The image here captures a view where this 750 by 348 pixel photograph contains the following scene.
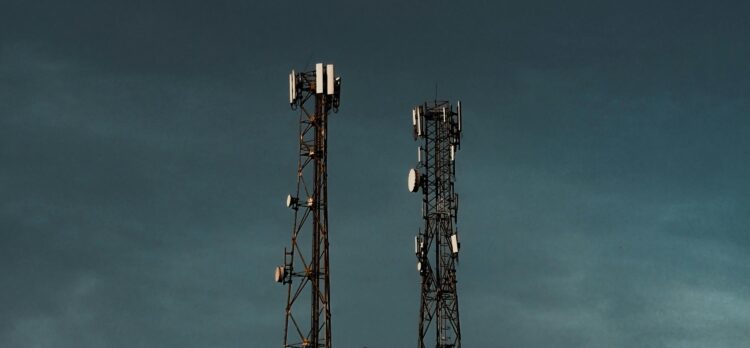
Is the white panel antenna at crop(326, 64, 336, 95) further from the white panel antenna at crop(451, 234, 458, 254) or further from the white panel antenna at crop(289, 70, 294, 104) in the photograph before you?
the white panel antenna at crop(451, 234, 458, 254)

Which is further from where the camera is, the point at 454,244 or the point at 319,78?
the point at 454,244

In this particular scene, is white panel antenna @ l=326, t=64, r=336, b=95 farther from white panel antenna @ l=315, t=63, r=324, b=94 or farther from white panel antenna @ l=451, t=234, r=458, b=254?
white panel antenna @ l=451, t=234, r=458, b=254

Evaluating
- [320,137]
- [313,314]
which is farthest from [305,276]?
[320,137]

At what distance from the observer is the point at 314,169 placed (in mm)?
91375

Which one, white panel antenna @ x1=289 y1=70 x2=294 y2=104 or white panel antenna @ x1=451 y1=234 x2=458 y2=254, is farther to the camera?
white panel antenna @ x1=451 y1=234 x2=458 y2=254

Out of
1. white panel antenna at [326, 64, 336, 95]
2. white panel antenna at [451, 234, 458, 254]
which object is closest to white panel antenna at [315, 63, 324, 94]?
white panel antenna at [326, 64, 336, 95]

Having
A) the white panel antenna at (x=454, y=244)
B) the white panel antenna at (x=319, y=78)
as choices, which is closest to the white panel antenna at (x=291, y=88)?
the white panel antenna at (x=319, y=78)

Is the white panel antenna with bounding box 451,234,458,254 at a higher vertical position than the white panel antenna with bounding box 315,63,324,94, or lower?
lower

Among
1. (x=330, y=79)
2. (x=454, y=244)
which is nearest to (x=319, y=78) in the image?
(x=330, y=79)

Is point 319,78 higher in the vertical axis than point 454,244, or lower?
higher

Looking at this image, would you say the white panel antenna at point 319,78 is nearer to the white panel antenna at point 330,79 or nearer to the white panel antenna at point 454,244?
the white panel antenna at point 330,79

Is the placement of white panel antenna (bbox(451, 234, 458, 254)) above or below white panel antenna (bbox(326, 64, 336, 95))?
below

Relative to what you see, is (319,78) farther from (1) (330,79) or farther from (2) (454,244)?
(2) (454,244)

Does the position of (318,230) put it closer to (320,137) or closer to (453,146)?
(320,137)
